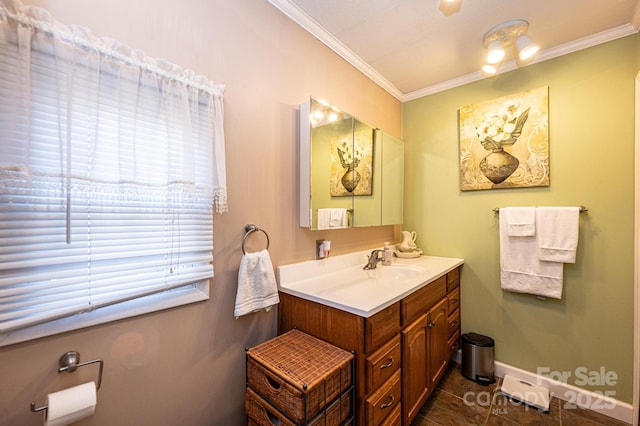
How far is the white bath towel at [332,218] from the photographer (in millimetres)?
1621

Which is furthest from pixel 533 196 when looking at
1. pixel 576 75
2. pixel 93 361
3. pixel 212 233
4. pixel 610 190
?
pixel 93 361

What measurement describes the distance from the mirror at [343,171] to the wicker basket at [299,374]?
0.66 m

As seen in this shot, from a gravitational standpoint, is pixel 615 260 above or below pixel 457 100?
below

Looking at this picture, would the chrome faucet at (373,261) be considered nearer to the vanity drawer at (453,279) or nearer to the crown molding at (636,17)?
the vanity drawer at (453,279)

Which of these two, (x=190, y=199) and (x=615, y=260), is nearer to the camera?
(x=190, y=199)

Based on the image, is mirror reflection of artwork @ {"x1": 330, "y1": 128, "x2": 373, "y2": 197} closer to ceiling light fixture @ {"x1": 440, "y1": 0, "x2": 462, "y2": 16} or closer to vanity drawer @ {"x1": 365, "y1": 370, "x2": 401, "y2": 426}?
ceiling light fixture @ {"x1": 440, "y1": 0, "x2": 462, "y2": 16}

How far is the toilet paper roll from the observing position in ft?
2.48

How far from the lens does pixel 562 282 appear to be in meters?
1.80

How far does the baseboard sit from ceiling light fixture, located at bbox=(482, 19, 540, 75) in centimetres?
229

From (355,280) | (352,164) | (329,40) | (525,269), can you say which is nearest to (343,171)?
(352,164)

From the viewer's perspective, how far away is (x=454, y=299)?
2141 millimetres

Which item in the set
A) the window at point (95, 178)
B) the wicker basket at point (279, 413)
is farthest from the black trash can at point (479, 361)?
the window at point (95, 178)

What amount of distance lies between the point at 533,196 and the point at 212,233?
2.27 metres

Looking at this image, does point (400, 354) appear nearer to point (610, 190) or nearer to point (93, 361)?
point (93, 361)
